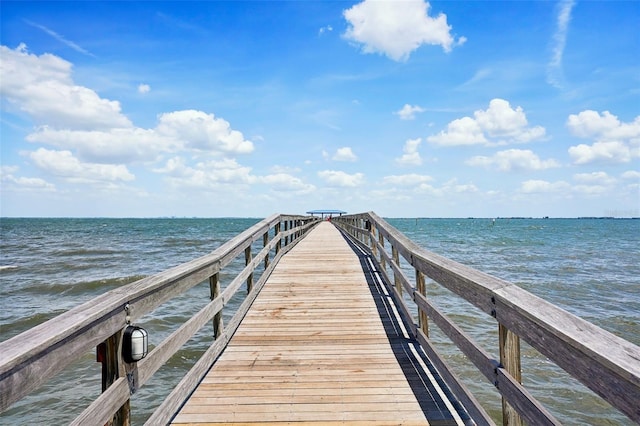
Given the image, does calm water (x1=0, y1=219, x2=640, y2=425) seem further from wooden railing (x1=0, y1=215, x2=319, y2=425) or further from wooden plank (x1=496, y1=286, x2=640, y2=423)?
wooden plank (x1=496, y1=286, x2=640, y2=423)

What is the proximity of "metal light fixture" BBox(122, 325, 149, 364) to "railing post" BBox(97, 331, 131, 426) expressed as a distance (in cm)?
3

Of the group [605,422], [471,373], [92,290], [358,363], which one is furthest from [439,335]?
[92,290]

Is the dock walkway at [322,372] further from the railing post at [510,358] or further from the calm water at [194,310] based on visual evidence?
the calm water at [194,310]

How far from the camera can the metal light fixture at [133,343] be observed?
2.10 m

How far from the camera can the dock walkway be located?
273 cm

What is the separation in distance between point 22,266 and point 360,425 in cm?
2148

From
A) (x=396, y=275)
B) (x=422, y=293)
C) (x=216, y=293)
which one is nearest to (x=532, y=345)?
(x=422, y=293)

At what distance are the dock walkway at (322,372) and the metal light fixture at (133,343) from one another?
812mm

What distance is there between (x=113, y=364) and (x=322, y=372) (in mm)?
1845

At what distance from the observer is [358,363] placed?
3.63 meters

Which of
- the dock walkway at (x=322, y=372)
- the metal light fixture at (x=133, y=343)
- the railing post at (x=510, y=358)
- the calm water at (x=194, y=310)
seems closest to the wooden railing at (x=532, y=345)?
the railing post at (x=510, y=358)

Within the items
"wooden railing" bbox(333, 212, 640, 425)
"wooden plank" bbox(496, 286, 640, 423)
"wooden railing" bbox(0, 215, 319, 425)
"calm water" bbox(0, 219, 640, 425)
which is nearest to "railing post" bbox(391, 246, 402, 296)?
"calm water" bbox(0, 219, 640, 425)

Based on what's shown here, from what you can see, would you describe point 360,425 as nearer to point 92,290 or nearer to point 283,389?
point 283,389

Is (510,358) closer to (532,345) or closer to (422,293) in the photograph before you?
(532,345)
